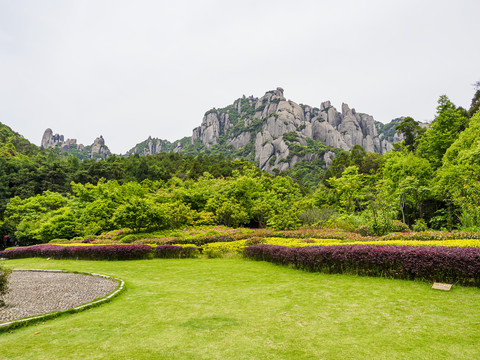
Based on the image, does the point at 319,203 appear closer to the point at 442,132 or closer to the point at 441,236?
the point at 442,132

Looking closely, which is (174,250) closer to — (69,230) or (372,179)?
(69,230)

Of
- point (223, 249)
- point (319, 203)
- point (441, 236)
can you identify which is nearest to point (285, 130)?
point (319, 203)

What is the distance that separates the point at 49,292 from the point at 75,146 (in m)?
153

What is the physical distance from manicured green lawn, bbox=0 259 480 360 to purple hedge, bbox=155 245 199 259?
19.5 feet

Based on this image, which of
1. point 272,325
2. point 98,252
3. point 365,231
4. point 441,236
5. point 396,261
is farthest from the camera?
point 98,252

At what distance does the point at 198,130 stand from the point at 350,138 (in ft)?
227

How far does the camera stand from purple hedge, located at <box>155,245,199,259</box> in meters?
12.8

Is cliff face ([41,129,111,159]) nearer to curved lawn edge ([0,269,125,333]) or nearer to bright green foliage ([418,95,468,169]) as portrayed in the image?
bright green foliage ([418,95,468,169])

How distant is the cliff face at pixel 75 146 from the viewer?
129 metres

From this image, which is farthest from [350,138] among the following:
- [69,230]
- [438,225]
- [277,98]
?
[69,230]

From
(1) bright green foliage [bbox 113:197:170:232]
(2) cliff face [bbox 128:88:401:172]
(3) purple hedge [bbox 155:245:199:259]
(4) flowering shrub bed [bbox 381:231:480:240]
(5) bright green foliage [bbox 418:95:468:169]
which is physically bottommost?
(3) purple hedge [bbox 155:245:199:259]

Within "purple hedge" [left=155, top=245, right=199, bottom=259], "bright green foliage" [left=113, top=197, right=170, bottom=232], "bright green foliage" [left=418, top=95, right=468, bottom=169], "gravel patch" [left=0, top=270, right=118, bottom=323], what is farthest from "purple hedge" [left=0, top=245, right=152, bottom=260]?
"bright green foliage" [left=418, top=95, right=468, bottom=169]

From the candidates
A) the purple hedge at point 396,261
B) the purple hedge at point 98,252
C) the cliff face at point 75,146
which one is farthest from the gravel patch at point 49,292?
the cliff face at point 75,146

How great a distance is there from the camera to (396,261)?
21.5ft
